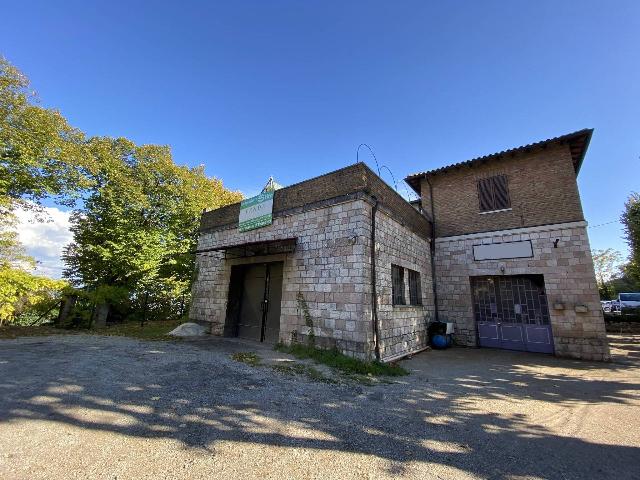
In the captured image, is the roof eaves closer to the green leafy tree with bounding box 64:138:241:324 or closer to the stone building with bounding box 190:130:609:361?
the stone building with bounding box 190:130:609:361

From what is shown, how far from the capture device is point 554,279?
30.9 ft

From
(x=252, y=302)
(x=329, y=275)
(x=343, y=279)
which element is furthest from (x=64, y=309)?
(x=343, y=279)

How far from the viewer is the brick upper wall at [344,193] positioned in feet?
25.7

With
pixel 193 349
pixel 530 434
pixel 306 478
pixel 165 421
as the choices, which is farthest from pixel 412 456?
pixel 193 349

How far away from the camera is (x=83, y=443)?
277 centimetres

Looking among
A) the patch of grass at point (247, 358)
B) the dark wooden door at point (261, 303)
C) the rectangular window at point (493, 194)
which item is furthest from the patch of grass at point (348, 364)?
the rectangular window at point (493, 194)

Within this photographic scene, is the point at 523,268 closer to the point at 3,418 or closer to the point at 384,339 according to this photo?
the point at 384,339

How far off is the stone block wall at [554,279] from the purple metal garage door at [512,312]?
34 cm

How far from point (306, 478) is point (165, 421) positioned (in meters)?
1.87

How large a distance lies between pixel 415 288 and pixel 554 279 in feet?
14.5

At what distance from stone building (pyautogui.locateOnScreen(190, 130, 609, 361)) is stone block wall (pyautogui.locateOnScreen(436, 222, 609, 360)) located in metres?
0.03

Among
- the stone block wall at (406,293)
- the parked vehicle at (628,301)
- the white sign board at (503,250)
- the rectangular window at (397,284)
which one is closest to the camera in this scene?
the stone block wall at (406,293)

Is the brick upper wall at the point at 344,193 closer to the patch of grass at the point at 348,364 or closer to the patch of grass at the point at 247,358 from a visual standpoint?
the patch of grass at the point at 348,364

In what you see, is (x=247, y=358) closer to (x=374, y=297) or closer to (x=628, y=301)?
(x=374, y=297)
